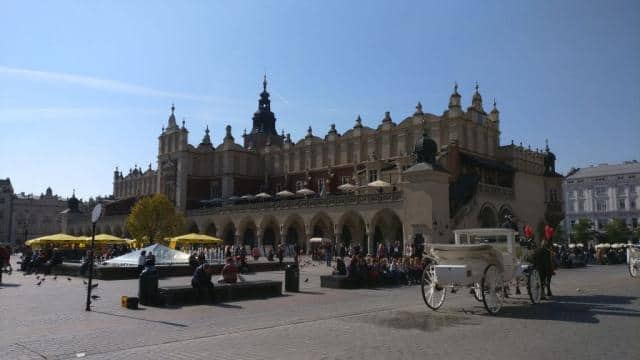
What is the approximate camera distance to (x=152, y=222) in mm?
51531

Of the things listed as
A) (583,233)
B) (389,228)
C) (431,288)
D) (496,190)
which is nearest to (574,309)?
(431,288)

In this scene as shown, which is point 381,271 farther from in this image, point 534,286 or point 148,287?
point 148,287

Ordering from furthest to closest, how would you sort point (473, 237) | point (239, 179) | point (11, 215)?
point (11, 215) < point (239, 179) < point (473, 237)

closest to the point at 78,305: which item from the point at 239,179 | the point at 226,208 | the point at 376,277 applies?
the point at 376,277

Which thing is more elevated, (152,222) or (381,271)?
(152,222)

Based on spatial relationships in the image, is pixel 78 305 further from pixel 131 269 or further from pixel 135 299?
pixel 131 269

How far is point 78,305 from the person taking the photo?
45.3ft

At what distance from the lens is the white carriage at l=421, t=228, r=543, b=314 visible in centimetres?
1180

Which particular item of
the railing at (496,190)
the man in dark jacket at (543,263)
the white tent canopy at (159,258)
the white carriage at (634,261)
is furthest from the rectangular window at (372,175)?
the man in dark jacket at (543,263)

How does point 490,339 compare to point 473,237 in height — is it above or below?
below

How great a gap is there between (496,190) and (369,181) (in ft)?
43.9

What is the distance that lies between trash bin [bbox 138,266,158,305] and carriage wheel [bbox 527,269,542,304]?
9.65 meters

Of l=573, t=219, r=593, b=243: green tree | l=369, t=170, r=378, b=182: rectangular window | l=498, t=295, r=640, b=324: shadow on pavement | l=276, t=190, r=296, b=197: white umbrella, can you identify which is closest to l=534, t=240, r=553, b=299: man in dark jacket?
l=498, t=295, r=640, b=324: shadow on pavement

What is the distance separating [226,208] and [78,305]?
4133 cm
